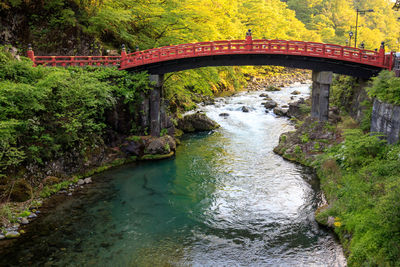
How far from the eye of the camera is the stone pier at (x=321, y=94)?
2577 centimetres

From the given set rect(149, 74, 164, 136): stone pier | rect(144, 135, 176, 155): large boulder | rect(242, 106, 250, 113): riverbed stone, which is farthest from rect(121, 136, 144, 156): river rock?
rect(242, 106, 250, 113): riverbed stone

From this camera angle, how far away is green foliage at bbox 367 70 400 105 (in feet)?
58.7

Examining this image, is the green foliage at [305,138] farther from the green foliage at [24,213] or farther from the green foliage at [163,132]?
the green foliage at [24,213]

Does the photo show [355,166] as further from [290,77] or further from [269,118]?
[290,77]

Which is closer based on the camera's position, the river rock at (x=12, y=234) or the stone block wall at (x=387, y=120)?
the river rock at (x=12, y=234)

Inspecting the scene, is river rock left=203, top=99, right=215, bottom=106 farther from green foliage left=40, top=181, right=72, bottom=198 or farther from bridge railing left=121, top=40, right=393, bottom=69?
green foliage left=40, top=181, right=72, bottom=198

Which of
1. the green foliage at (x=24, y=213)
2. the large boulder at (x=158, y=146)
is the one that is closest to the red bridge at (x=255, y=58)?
the large boulder at (x=158, y=146)

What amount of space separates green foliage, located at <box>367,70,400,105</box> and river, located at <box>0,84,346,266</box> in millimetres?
6175

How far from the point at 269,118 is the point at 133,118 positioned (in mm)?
16063

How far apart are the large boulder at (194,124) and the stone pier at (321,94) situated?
992 centimetres

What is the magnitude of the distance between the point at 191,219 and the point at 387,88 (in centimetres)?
1293

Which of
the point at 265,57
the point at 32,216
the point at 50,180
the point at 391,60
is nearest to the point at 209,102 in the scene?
the point at 265,57

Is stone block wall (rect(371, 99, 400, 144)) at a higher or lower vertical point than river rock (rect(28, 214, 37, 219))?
higher

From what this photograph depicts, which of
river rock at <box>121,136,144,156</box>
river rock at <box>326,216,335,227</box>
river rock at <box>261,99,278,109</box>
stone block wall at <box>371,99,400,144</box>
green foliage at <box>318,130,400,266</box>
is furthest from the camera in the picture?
river rock at <box>261,99,278,109</box>
